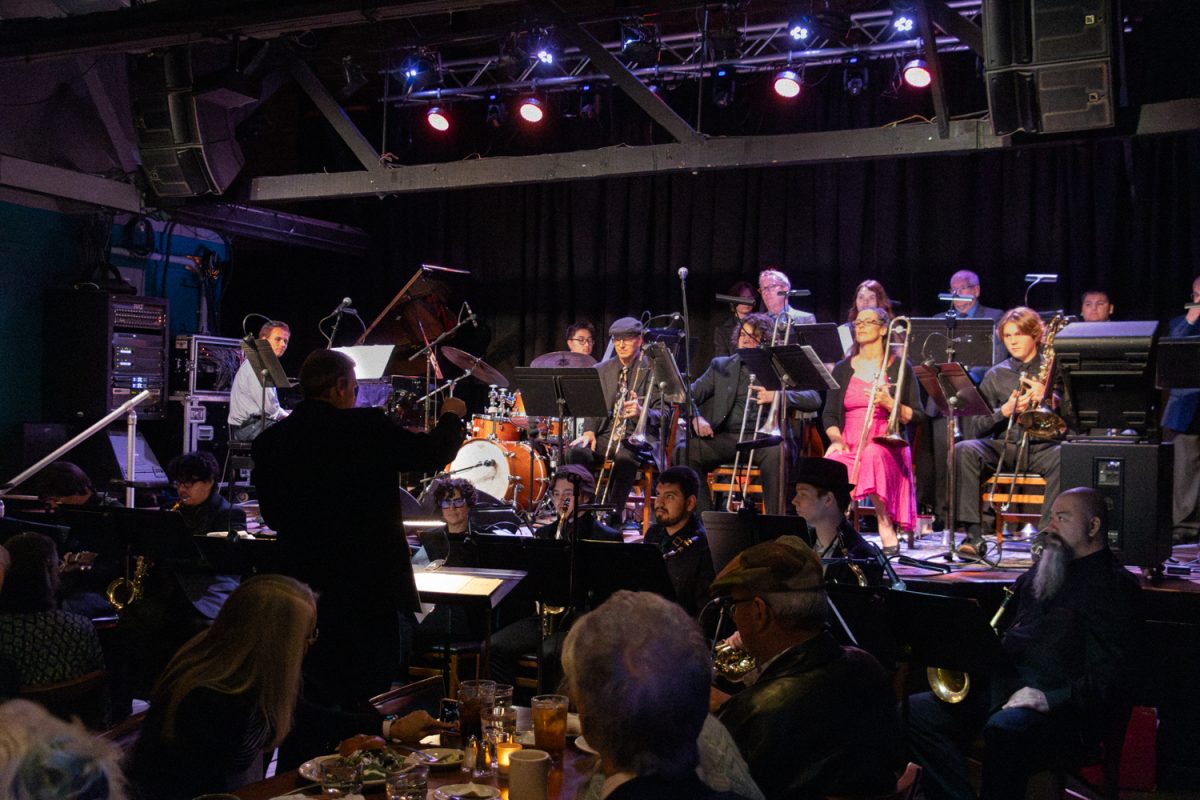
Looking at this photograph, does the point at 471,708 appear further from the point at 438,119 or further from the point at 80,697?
the point at 438,119

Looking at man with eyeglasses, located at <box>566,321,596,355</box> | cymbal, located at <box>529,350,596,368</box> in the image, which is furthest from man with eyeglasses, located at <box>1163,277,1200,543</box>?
man with eyeglasses, located at <box>566,321,596,355</box>

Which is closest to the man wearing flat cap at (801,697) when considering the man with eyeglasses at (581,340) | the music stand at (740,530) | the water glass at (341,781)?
the water glass at (341,781)

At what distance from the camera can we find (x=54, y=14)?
7.30 meters

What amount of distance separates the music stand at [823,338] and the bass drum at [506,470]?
9.09 feet

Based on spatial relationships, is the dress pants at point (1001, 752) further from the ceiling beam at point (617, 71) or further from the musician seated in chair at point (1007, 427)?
the ceiling beam at point (617, 71)

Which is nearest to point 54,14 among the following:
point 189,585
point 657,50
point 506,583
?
point 189,585

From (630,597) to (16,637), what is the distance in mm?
3013

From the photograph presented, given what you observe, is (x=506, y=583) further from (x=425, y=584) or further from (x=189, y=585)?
(x=189, y=585)

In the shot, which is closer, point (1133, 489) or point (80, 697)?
point (80, 697)

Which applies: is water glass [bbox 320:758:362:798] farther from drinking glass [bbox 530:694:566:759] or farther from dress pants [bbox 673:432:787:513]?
dress pants [bbox 673:432:787:513]

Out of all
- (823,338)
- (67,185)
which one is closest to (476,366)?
(823,338)

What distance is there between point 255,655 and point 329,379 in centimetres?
139

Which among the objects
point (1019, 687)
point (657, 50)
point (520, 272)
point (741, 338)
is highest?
point (657, 50)

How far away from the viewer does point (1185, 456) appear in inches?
318
